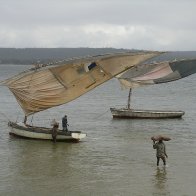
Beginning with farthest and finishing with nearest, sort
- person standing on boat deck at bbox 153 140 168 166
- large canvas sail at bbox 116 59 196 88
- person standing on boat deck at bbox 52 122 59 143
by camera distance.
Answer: large canvas sail at bbox 116 59 196 88 → person standing on boat deck at bbox 52 122 59 143 → person standing on boat deck at bbox 153 140 168 166

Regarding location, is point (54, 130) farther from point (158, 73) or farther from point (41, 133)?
point (158, 73)

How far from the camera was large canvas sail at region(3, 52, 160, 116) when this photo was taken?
3375cm

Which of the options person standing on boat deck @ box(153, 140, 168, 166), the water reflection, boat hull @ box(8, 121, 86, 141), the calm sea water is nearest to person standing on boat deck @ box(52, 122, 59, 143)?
boat hull @ box(8, 121, 86, 141)

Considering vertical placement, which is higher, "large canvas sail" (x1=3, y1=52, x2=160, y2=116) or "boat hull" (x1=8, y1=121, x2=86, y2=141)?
"large canvas sail" (x1=3, y1=52, x2=160, y2=116)

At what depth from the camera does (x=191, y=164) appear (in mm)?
29000

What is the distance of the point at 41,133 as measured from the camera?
3647cm

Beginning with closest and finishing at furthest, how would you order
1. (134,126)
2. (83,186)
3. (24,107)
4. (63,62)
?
(83,186), (63,62), (24,107), (134,126)

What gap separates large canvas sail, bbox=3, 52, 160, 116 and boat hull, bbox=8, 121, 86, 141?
52.8 inches

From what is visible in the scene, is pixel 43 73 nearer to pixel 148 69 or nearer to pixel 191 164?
pixel 191 164

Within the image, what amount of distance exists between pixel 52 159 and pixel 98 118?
25.3 metres

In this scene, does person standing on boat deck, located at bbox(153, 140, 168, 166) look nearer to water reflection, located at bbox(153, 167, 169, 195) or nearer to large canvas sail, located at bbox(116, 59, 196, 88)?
water reflection, located at bbox(153, 167, 169, 195)

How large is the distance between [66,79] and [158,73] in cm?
1667

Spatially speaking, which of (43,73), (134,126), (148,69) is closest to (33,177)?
(43,73)

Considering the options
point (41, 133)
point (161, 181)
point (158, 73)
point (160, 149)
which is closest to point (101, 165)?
point (160, 149)
